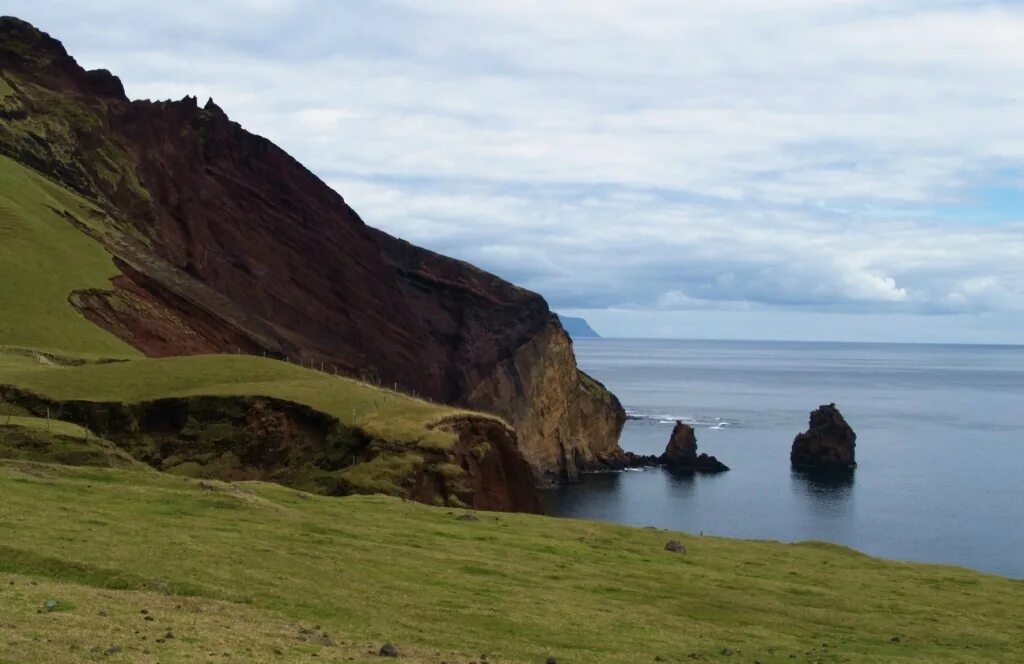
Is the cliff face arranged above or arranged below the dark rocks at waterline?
above

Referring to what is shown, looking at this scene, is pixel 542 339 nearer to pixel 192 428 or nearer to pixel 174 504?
pixel 192 428

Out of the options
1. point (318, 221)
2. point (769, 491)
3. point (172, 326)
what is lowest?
point (769, 491)

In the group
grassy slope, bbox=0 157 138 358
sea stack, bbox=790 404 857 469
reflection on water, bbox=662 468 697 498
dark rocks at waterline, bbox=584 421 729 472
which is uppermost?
grassy slope, bbox=0 157 138 358

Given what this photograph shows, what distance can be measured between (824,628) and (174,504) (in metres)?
21.6

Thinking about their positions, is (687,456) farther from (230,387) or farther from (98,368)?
(98,368)

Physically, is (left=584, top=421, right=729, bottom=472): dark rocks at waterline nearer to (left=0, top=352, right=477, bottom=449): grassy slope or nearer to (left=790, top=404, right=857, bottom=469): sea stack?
(left=790, top=404, right=857, bottom=469): sea stack

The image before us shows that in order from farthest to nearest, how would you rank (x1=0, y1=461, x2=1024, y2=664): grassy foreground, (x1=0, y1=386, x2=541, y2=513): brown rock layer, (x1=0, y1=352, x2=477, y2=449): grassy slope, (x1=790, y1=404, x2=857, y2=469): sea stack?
(x1=790, y1=404, x2=857, y2=469): sea stack < (x1=0, y1=352, x2=477, y2=449): grassy slope < (x1=0, y1=386, x2=541, y2=513): brown rock layer < (x1=0, y1=461, x2=1024, y2=664): grassy foreground

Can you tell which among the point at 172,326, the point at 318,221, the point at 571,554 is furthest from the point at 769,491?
the point at 571,554

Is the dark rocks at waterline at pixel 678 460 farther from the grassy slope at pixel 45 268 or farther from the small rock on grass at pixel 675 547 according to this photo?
the small rock on grass at pixel 675 547

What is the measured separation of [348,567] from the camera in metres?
34.6

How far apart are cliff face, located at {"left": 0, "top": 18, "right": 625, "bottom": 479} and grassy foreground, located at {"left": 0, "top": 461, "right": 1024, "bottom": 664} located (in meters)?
48.8

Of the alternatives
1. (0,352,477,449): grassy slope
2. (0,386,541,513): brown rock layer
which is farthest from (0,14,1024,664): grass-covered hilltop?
(0,352,477,449): grassy slope

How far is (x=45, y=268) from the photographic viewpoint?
8581cm

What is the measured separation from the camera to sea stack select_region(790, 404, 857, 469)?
540ft
